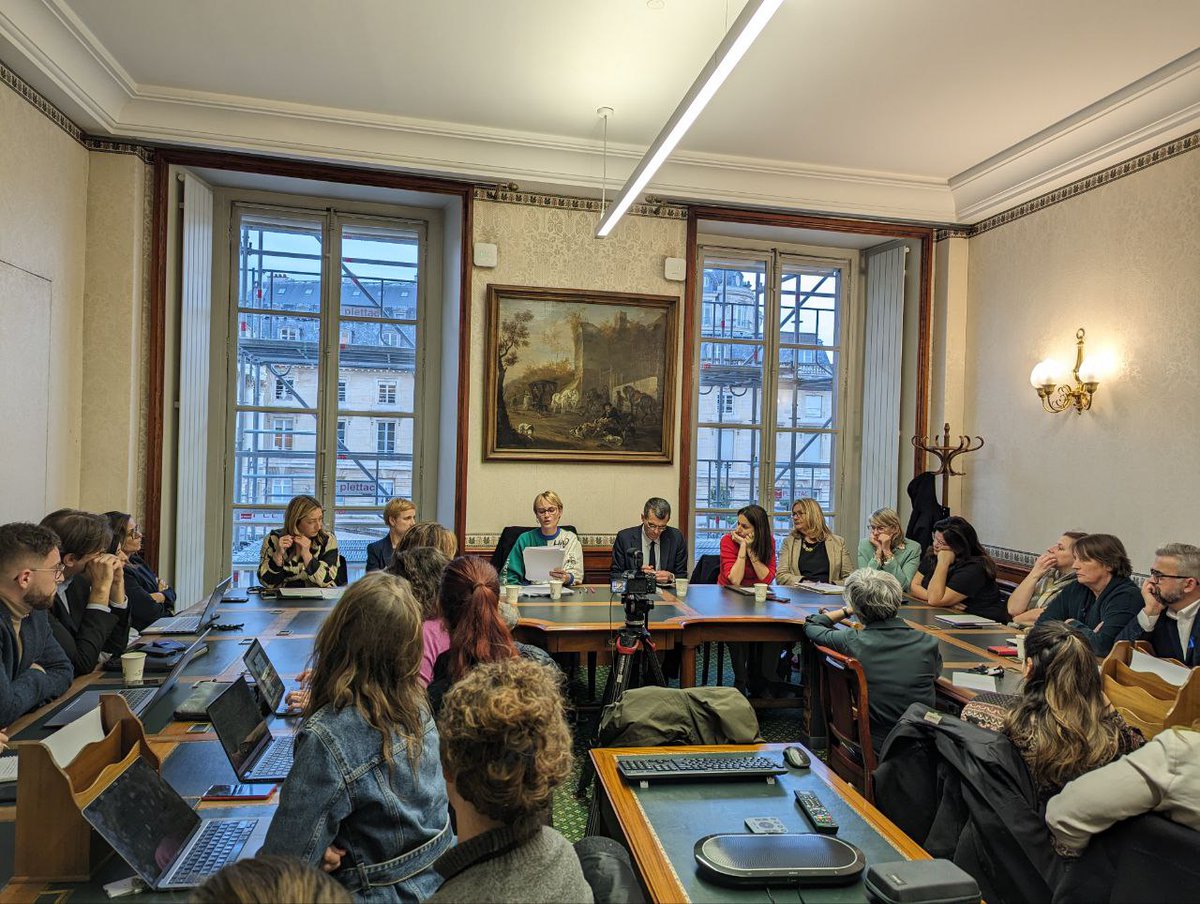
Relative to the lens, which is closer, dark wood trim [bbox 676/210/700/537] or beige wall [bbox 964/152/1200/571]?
beige wall [bbox 964/152/1200/571]

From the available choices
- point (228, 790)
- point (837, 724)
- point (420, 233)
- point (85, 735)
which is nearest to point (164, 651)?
point (228, 790)

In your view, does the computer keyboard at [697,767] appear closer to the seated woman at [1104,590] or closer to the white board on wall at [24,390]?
the seated woman at [1104,590]

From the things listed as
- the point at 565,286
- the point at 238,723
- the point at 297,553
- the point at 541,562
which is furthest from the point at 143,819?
the point at 565,286

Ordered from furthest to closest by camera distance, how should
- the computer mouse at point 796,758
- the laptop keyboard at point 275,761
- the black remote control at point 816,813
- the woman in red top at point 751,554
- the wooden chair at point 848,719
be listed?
1. the woman in red top at point 751,554
2. the wooden chair at point 848,719
3. the computer mouse at point 796,758
4. the laptop keyboard at point 275,761
5. the black remote control at point 816,813

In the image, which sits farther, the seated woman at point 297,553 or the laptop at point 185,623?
the seated woman at point 297,553

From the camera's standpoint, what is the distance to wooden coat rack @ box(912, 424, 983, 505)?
6938 mm

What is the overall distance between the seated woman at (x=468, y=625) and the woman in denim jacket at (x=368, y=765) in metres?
0.81

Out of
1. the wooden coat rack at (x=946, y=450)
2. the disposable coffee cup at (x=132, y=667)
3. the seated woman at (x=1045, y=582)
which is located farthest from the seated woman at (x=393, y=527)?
the wooden coat rack at (x=946, y=450)

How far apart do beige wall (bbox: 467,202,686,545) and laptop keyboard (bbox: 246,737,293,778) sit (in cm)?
402

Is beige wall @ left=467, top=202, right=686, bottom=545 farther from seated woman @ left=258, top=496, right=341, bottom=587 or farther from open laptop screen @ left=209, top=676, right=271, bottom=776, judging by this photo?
open laptop screen @ left=209, top=676, right=271, bottom=776

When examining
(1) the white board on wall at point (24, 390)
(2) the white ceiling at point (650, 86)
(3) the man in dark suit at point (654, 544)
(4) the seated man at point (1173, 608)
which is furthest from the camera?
(3) the man in dark suit at point (654, 544)

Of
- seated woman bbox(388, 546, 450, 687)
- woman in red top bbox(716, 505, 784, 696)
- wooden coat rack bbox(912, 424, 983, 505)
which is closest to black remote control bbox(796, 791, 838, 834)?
seated woman bbox(388, 546, 450, 687)

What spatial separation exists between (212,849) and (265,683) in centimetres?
93

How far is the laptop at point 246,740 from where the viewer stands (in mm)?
2123
